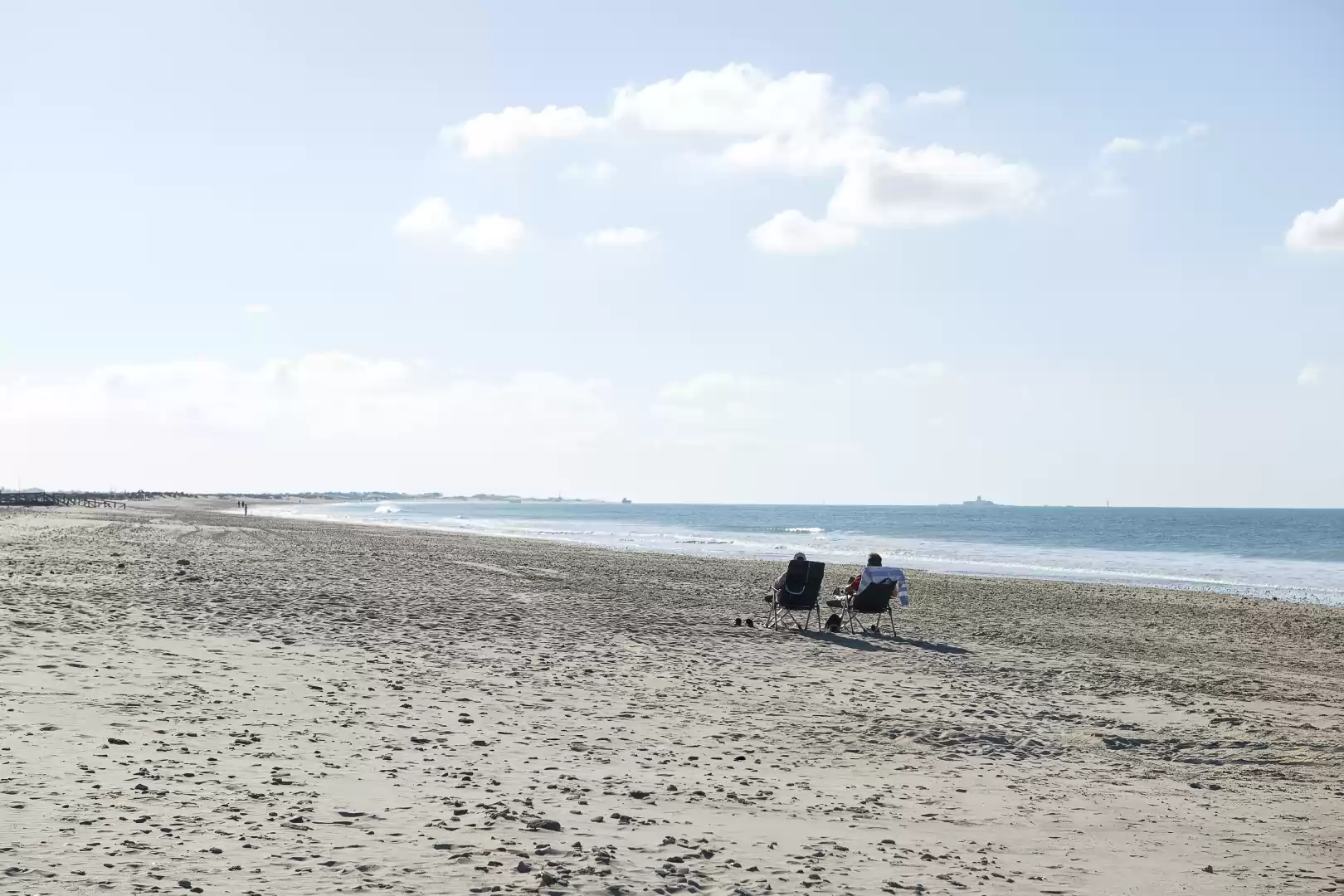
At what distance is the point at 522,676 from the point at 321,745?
341cm

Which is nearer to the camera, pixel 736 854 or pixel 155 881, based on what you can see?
pixel 155 881

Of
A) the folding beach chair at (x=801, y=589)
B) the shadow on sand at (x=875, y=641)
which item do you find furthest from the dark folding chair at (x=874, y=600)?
the folding beach chair at (x=801, y=589)

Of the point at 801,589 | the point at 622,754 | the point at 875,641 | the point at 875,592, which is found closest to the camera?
the point at 622,754

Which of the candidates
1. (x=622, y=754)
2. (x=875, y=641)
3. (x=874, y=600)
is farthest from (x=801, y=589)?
(x=622, y=754)

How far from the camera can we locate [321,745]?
7059 millimetres

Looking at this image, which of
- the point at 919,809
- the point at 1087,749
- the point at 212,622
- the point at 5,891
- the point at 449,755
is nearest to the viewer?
the point at 5,891

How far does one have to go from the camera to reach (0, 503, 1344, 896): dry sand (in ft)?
16.5

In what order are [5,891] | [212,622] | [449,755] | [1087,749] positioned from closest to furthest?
[5,891]
[449,755]
[1087,749]
[212,622]

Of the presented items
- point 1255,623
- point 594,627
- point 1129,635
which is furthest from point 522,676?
point 1255,623

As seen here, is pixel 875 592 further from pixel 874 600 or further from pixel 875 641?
pixel 875 641

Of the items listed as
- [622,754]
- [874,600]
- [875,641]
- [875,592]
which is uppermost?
[875,592]

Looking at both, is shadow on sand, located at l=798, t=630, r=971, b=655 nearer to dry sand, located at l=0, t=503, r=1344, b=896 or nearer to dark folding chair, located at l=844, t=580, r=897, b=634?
dry sand, located at l=0, t=503, r=1344, b=896

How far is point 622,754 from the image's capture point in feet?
24.3

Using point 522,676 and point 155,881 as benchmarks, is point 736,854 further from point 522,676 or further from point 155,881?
point 522,676
